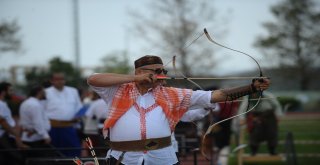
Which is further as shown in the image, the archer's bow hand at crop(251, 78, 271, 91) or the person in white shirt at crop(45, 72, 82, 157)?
the person in white shirt at crop(45, 72, 82, 157)

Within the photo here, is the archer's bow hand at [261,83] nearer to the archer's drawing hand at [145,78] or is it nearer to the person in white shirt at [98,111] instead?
the archer's drawing hand at [145,78]

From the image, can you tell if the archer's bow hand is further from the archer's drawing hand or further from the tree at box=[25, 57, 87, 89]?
the tree at box=[25, 57, 87, 89]

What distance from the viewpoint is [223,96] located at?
5.02 metres

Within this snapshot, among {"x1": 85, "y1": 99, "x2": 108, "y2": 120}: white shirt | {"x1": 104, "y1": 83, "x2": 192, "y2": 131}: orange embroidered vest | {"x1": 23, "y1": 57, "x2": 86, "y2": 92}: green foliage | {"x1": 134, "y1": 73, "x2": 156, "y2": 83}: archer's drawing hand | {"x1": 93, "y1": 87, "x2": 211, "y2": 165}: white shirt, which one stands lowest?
{"x1": 23, "y1": 57, "x2": 86, "y2": 92}: green foliage

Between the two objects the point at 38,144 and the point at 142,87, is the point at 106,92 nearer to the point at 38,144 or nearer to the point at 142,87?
the point at 142,87

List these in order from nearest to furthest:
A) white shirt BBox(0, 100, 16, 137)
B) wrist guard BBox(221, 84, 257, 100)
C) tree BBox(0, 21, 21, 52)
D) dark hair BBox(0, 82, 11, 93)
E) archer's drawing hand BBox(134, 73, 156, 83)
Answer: archer's drawing hand BBox(134, 73, 156, 83) → wrist guard BBox(221, 84, 257, 100) → white shirt BBox(0, 100, 16, 137) → dark hair BBox(0, 82, 11, 93) → tree BBox(0, 21, 21, 52)

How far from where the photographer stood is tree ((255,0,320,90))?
55.4m

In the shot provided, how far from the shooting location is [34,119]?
9336mm

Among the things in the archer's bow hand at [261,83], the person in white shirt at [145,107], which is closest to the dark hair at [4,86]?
the person in white shirt at [145,107]

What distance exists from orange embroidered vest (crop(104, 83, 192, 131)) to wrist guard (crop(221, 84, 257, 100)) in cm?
32

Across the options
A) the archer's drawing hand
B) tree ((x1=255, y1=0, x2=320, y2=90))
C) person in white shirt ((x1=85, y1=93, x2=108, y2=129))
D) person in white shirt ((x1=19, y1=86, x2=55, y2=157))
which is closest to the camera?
the archer's drawing hand

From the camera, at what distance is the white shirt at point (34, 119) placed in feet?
30.6

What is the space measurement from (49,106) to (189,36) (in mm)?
22228

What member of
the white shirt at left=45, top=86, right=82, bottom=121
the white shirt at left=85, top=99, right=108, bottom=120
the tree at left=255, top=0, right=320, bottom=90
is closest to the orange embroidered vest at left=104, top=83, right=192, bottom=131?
the white shirt at left=45, top=86, right=82, bottom=121
